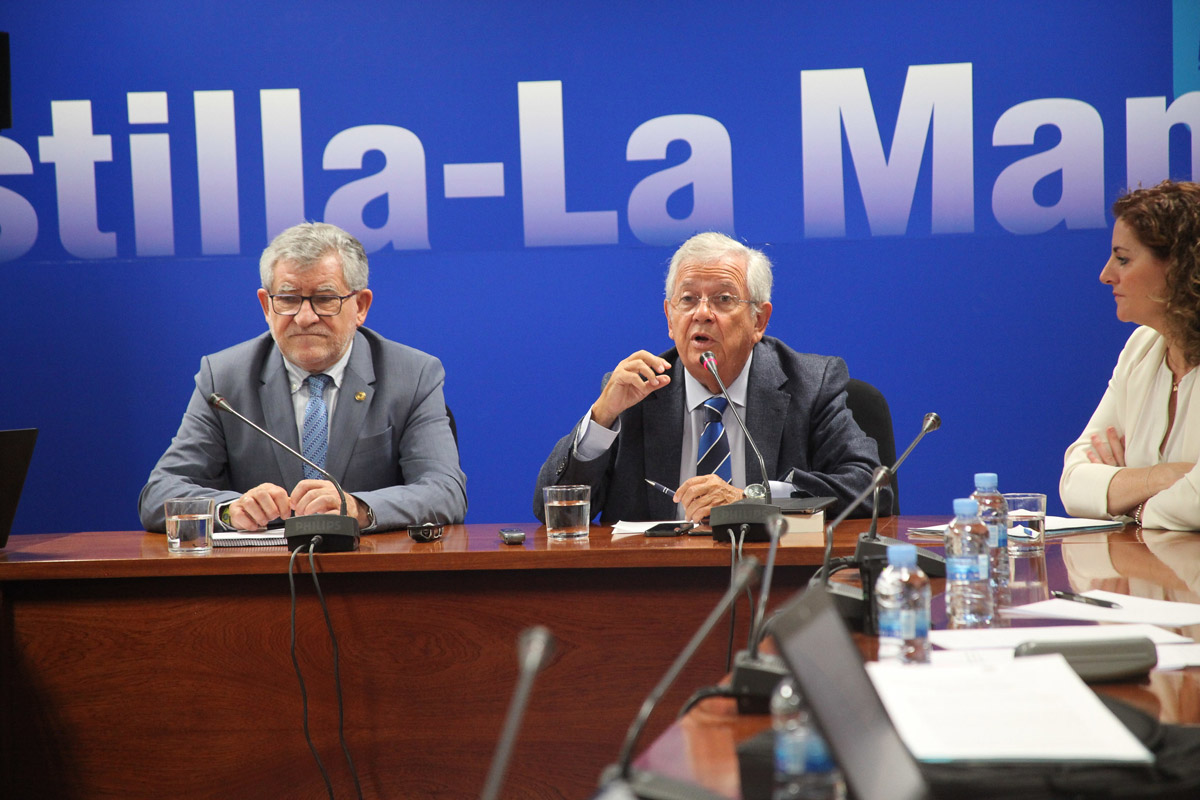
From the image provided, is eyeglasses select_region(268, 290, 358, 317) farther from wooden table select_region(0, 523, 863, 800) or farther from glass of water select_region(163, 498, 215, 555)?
wooden table select_region(0, 523, 863, 800)

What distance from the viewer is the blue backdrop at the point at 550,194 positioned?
373 cm

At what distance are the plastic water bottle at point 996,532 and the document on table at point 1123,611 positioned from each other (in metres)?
0.05

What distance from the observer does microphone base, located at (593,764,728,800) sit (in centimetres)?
81

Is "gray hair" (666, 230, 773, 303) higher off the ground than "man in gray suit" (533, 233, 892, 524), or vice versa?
"gray hair" (666, 230, 773, 303)

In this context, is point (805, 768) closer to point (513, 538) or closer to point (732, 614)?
point (732, 614)

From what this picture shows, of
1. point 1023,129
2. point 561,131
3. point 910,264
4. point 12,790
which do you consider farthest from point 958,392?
point 12,790

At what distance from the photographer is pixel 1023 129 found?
3.72 metres

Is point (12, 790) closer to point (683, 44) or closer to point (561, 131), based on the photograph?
point (561, 131)

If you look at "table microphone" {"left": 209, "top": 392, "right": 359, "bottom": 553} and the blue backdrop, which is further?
the blue backdrop

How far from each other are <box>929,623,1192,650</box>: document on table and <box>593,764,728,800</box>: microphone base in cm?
54

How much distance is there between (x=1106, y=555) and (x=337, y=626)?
1432 millimetres

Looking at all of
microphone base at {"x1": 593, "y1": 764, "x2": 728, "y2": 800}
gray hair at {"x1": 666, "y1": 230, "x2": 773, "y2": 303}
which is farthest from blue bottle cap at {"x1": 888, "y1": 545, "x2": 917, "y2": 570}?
gray hair at {"x1": 666, "y1": 230, "x2": 773, "y2": 303}

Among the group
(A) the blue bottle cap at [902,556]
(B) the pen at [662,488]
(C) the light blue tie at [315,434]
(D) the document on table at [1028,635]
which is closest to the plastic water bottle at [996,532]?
(D) the document on table at [1028,635]

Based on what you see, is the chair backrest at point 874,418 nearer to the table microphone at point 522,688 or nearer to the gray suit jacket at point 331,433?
the gray suit jacket at point 331,433
